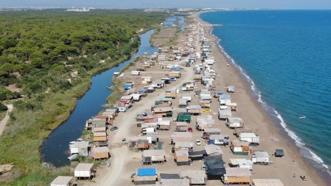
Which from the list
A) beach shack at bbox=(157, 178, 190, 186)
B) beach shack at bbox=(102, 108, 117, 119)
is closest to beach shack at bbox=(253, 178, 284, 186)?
beach shack at bbox=(157, 178, 190, 186)

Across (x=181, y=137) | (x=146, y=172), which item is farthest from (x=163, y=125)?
(x=146, y=172)

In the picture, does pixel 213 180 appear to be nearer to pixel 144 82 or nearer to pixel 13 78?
pixel 144 82

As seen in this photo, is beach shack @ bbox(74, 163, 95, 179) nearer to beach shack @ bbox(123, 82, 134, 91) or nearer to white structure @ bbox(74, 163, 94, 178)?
white structure @ bbox(74, 163, 94, 178)

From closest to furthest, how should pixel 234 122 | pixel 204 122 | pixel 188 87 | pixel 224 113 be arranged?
pixel 204 122
pixel 234 122
pixel 224 113
pixel 188 87

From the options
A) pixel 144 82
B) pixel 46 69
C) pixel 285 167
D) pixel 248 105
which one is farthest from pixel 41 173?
pixel 46 69

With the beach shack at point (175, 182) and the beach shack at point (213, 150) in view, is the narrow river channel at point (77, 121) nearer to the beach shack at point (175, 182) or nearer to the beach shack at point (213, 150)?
the beach shack at point (175, 182)

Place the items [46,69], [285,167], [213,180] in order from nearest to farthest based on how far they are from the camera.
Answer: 1. [213,180]
2. [285,167]
3. [46,69]

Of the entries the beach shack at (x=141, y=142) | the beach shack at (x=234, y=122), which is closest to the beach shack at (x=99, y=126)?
the beach shack at (x=141, y=142)

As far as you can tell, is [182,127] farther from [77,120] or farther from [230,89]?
[230,89]
